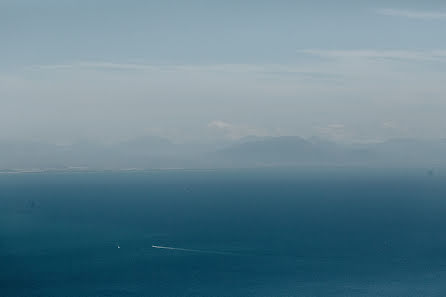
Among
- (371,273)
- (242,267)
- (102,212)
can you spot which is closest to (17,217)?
(102,212)

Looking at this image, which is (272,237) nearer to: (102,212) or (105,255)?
(105,255)

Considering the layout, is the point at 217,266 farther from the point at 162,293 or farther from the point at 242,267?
the point at 162,293

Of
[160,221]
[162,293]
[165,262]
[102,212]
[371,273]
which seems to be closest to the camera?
[162,293]

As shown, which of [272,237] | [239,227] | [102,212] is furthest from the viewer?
[102,212]

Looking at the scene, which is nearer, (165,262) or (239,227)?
(165,262)

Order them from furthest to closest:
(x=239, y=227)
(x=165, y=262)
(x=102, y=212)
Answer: (x=102, y=212) < (x=239, y=227) < (x=165, y=262)

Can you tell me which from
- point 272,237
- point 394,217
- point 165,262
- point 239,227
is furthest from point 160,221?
point 394,217

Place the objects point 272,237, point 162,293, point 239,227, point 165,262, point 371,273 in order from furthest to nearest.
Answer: point 239,227
point 272,237
point 165,262
point 371,273
point 162,293

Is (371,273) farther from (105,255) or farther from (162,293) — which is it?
(105,255)

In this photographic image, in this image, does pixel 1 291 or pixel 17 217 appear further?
pixel 17 217
